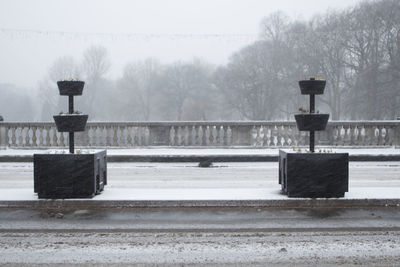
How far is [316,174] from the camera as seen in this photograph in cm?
879

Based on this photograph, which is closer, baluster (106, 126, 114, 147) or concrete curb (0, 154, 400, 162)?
concrete curb (0, 154, 400, 162)

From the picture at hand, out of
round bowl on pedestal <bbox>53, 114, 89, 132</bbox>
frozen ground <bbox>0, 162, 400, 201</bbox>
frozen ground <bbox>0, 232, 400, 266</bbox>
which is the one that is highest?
round bowl on pedestal <bbox>53, 114, 89, 132</bbox>

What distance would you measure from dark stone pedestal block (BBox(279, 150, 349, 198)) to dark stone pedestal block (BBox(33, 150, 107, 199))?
3.69 m

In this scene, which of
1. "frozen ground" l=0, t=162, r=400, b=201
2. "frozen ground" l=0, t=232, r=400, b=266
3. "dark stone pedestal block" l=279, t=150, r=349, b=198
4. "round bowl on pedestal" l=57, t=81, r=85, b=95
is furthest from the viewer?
"frozen ground" l=0, t=162, r=400, b=201

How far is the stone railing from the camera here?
1848 centimetres

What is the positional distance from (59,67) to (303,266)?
272 ft

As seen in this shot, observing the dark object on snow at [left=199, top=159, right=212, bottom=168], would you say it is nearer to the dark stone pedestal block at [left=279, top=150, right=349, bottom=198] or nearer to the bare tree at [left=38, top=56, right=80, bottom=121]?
the dark stone pedestal block at [left=279, top=150, right=349, bottom=198]

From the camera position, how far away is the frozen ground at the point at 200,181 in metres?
9.13

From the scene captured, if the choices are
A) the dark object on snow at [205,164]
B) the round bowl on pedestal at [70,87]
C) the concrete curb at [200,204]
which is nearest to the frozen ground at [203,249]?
the concrete curb at [200,204]

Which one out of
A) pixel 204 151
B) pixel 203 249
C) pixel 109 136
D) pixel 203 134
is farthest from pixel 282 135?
pixel 203 249

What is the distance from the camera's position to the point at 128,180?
11883 mm

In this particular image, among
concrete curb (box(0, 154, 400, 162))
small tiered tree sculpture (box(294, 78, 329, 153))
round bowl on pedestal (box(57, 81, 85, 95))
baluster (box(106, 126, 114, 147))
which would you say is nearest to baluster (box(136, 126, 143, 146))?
baluster (box(106, 126, 114, 147))

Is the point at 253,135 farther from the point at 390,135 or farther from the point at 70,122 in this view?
the point at 70,122

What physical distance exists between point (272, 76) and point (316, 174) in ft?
189
